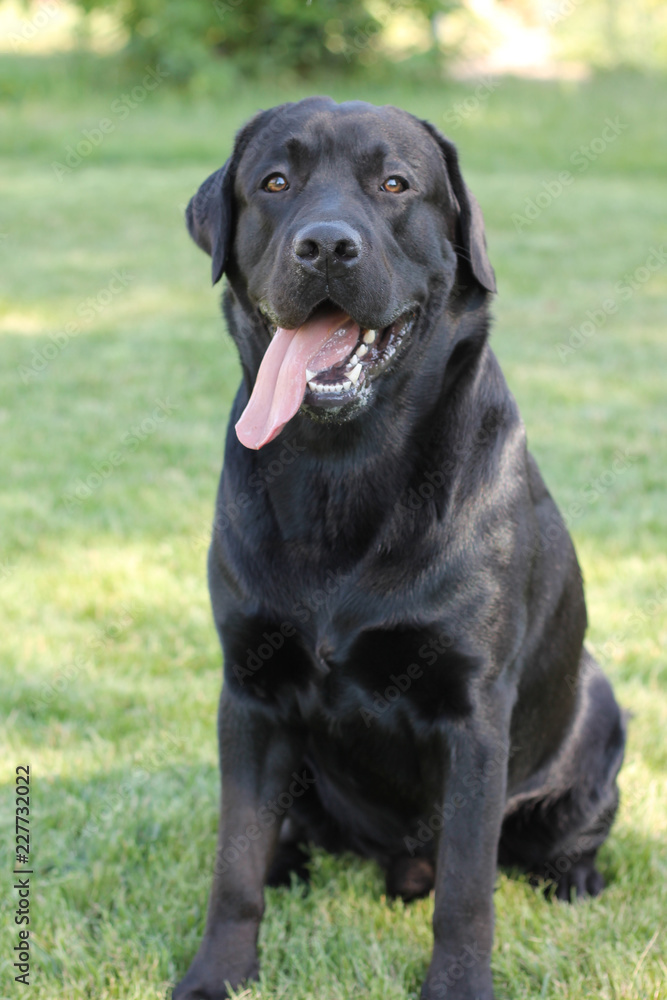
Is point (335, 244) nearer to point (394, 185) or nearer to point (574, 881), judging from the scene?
point (394, 185)

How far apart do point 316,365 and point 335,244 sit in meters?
0.24

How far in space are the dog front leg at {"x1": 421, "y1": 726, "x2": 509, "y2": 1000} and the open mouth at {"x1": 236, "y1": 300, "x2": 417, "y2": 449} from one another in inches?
27.0

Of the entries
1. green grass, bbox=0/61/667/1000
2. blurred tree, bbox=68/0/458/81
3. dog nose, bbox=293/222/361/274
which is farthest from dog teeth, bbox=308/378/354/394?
blurred tree, bbox=68/0/458/81

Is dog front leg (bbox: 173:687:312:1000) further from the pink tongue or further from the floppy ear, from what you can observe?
the floppy ear

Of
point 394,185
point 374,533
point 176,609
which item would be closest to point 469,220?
point 394,185

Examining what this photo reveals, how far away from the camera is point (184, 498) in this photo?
425 cm

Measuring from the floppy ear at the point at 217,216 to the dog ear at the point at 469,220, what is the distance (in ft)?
1.47

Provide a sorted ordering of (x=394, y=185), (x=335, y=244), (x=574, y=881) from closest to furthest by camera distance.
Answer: (x=335, y=244)
(x=394, y=185)
(x=574, y=881)

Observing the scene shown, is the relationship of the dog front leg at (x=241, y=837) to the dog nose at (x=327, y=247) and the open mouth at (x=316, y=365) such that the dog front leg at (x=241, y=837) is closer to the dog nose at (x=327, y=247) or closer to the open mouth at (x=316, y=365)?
the open mouth at (x=316, y=365)

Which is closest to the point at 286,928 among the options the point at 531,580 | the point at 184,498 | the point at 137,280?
the point at 531,580

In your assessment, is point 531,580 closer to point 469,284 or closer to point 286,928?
point 469,284

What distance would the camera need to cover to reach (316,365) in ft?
6.81

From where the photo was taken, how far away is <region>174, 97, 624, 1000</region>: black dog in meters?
2.03

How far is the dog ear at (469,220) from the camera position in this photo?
2211mm
